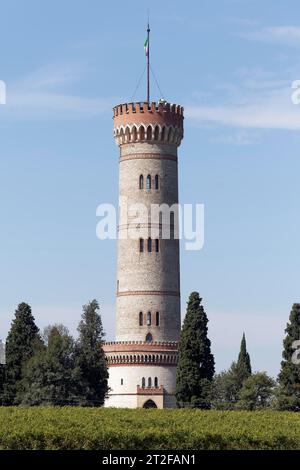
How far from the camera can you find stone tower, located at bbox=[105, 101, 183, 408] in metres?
115

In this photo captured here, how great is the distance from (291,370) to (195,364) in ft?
40.1

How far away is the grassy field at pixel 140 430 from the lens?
56.4 m

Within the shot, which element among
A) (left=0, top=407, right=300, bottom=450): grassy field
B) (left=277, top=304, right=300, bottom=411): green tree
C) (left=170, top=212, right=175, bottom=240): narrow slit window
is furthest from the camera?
(left=170, top=212, right=175, bottom=240): narrow slit window

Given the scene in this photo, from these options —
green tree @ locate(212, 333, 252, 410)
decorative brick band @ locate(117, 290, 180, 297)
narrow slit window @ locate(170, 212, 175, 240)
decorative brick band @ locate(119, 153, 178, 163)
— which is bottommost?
green tree @ locate(212, 333, 252, 410)

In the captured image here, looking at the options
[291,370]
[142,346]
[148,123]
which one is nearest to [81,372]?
[142,346]

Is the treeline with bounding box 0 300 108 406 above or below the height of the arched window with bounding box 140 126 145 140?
below

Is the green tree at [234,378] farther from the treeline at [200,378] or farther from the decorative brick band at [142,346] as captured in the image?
the treeline at [200,378]

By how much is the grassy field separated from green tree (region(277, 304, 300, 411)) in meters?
18.7

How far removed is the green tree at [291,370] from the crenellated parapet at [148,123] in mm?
29374

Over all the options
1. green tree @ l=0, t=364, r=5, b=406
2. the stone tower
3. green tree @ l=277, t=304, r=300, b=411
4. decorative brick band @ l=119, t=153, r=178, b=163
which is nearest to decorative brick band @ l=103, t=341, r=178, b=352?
the stone tower

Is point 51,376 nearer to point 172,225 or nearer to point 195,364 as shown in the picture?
point 195,364

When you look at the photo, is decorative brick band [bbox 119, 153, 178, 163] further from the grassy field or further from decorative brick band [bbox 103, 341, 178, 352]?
the grassy field

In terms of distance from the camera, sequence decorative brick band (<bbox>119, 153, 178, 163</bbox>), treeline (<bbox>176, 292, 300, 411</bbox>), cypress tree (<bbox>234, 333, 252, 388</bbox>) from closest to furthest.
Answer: treeline (<bbox>176, 292, 300, 411</bbox>) → decorative brick band (<bbox>119, 153, 178, 163</bbox>) → cypress tree (<bbox>234, 333, 252, 388</bbox>)
